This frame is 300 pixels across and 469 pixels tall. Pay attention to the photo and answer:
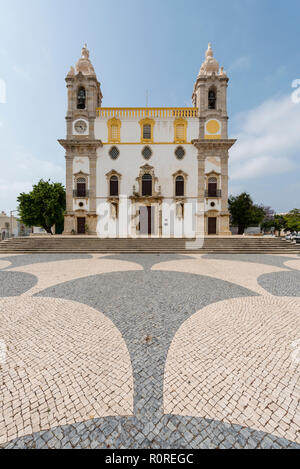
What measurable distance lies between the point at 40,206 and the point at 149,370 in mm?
26722

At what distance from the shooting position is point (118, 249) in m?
14.8

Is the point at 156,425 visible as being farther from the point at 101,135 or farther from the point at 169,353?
the point at 101,135

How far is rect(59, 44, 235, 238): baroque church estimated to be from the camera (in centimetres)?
2283

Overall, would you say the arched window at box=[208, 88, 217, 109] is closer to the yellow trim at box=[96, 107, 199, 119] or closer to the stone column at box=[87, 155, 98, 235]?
the yellow trim at box=[96, 107, 199, 119]

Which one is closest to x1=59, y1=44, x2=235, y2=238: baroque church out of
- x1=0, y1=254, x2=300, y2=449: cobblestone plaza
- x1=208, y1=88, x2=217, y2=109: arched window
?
x1=208, y1=88, x2=217, y2=109: arched window

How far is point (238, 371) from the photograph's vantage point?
8.20 feet

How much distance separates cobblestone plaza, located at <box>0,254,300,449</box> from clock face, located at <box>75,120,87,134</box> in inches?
934

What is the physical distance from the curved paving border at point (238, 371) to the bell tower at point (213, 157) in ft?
63.5

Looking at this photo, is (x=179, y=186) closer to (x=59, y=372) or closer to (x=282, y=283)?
(x=282, y=283)

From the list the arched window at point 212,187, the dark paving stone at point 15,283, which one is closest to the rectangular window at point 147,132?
the arched window at point 212,187

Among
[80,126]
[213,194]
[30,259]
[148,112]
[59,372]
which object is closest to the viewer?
[59,372]

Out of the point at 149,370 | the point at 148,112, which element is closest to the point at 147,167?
the point at 148,112

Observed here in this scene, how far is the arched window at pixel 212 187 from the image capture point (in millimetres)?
22875

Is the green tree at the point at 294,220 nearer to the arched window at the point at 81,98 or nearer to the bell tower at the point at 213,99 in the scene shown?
the bell tower at the point at 213,99
